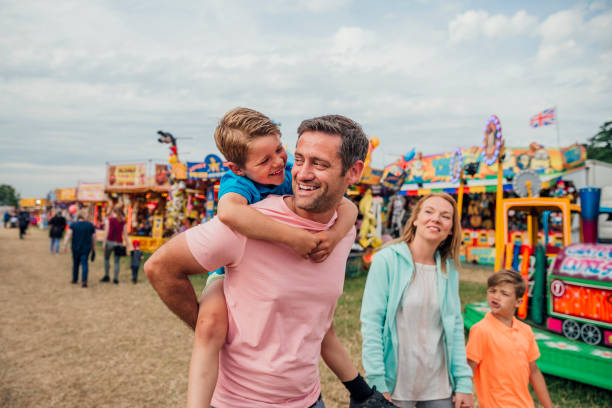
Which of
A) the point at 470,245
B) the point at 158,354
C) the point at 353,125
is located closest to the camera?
the point at 353,125

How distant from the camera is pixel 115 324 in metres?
5.78

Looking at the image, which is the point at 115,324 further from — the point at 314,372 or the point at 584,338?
the point at 584,338

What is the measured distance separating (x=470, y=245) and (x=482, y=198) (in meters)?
2.01

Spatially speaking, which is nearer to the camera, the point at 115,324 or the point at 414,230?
the point at 414,230

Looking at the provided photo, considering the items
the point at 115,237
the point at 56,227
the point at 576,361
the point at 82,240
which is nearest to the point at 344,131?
the point at 576,361

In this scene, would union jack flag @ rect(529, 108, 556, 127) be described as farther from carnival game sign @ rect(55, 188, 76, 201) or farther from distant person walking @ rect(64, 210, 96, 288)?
carnival game sign @ rect(55, 188, 76, 201)

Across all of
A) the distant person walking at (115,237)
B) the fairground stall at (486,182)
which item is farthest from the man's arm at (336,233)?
the fairground stall at (486,182)

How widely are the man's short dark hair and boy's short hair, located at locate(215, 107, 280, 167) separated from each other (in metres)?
0.18

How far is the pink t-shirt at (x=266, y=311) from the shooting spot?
43.9 inches

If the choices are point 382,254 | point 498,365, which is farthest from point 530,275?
point 382,254

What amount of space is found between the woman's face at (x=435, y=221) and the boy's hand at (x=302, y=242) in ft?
3.97

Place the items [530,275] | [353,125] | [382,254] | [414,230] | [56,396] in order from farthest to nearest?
[530,275]
[56,396]
[414,230]
[382,254]
[353,125]

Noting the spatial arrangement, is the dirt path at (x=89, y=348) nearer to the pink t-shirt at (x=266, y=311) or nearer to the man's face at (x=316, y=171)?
the pink t-shirt at (x=266, y=311)

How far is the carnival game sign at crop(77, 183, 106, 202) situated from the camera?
96.4ft
